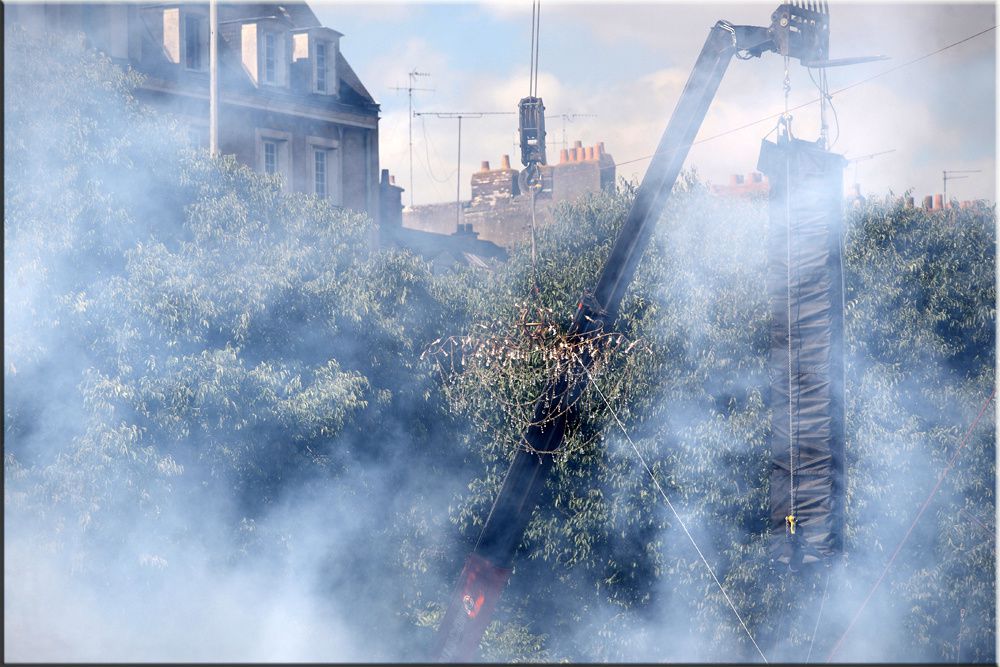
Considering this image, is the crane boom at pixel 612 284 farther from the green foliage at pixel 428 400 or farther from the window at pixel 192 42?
the window at pixel 192 42

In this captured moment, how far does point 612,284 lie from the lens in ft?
32.9

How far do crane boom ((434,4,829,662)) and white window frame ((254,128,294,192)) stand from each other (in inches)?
533

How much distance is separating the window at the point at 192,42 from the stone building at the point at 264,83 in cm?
2

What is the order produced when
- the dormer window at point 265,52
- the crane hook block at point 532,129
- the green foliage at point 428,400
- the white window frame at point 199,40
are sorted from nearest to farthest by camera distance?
1. the green foliage at point 428,400
2. the crane hook block at point 532,129
3. the white window frame at point 199,40
4. the dormer window at point 265,52

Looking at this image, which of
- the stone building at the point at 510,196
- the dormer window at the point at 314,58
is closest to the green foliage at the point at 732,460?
the dormer window at the point at 314,58

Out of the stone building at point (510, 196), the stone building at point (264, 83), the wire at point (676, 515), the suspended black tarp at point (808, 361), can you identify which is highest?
the stone building at point (264, 83)

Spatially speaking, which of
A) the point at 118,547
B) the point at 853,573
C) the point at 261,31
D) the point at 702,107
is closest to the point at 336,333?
the point at 118,547

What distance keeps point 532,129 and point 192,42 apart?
1065cm

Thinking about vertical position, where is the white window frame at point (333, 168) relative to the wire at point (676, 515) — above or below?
A: above

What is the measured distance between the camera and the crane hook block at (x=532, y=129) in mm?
12883

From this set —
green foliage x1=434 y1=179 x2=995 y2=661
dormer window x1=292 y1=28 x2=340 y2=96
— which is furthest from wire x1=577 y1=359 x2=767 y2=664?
dormer window x1=292 y1=28 x2=340 y2=96

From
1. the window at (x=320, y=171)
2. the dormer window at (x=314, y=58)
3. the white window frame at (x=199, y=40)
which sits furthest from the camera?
the window at (x=320, y=171)

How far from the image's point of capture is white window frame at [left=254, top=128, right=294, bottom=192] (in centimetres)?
2217

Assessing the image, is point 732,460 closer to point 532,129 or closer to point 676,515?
point 676,515
